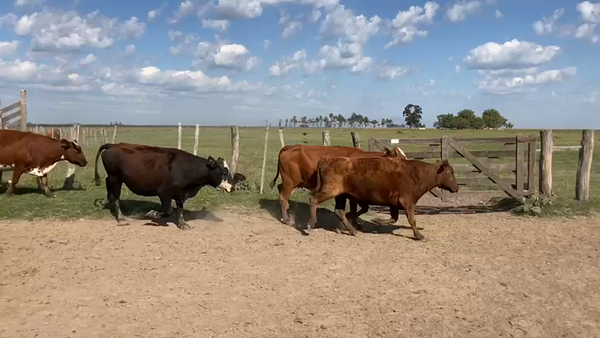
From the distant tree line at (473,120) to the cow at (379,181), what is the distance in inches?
3394

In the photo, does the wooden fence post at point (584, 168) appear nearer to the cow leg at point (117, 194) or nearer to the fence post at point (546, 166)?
the fence post at point (546, 166)

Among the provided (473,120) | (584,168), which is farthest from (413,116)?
(584,168)

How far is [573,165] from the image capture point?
24.2 m

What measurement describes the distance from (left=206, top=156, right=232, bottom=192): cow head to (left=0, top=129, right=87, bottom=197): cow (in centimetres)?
386

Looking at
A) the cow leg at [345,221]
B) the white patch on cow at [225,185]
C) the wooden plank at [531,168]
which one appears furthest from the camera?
the wooden plank at [531,168]

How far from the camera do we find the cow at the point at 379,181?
371 inches

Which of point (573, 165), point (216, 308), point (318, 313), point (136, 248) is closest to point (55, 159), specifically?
point (136, 248)

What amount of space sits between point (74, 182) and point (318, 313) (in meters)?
10.0

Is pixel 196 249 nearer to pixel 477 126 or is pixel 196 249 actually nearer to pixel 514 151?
pixel 514 151

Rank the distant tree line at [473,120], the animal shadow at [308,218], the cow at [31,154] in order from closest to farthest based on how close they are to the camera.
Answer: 1. the animal shadow at [308,218]
2. the cow at [31,154]
3. the distant tree line at [473,120]

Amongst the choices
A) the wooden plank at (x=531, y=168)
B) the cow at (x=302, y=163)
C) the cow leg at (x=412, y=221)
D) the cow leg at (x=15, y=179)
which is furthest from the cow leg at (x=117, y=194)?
the wooden plank at (x=531, y=168)

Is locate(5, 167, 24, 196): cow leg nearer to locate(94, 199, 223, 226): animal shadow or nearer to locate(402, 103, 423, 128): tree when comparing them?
locate(94, 199, 223, 226): animal shadow

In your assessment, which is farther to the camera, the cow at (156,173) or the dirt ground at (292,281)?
the cow at (156,173)

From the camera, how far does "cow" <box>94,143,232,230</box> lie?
9.88m
